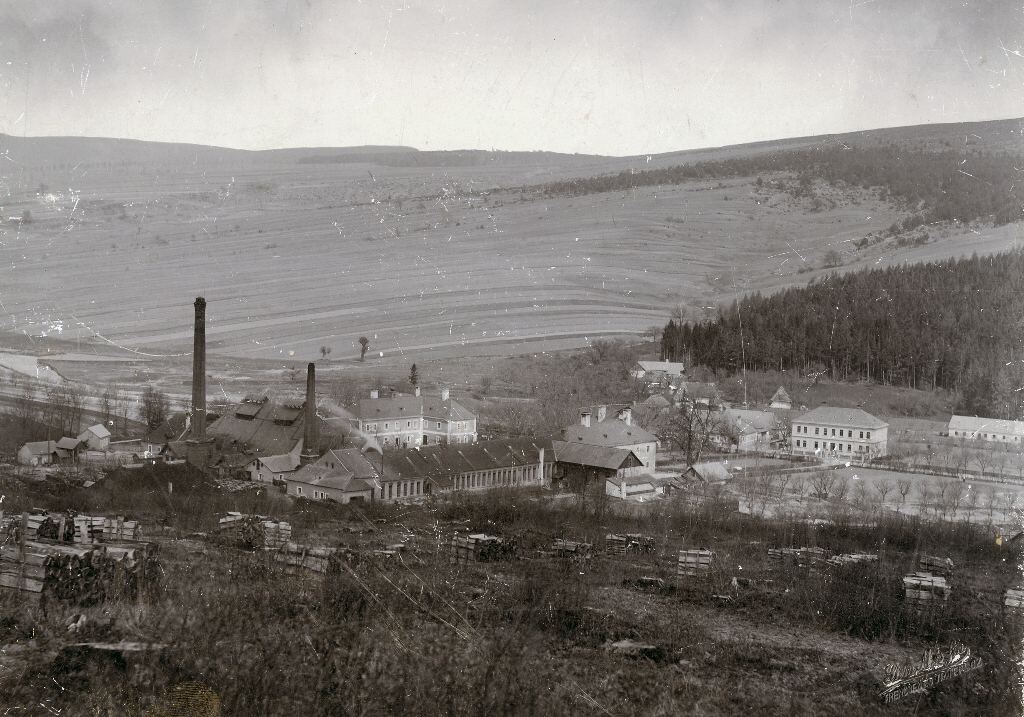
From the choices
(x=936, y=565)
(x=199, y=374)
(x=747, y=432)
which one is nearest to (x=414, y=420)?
(x=199, y=374)

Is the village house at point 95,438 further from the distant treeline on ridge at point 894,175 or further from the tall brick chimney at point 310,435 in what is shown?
the distant treeline on ridge at point 894,175

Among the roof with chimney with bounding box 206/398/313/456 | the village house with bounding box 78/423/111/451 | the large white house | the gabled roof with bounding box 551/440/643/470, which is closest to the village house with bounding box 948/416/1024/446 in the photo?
the large white house

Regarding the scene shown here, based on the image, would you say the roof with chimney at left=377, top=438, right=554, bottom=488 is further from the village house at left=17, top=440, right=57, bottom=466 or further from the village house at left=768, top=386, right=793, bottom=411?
the village house at left=768, top=386, right=793, bottom=411

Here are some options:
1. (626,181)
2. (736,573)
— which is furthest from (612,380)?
(626,181)

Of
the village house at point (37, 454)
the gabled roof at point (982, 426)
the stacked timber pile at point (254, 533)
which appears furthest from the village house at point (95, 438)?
the gabled roof at point (982, 426)

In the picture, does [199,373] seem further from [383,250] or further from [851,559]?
[383,250]

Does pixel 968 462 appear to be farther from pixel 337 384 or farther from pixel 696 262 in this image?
pixel 696 262
